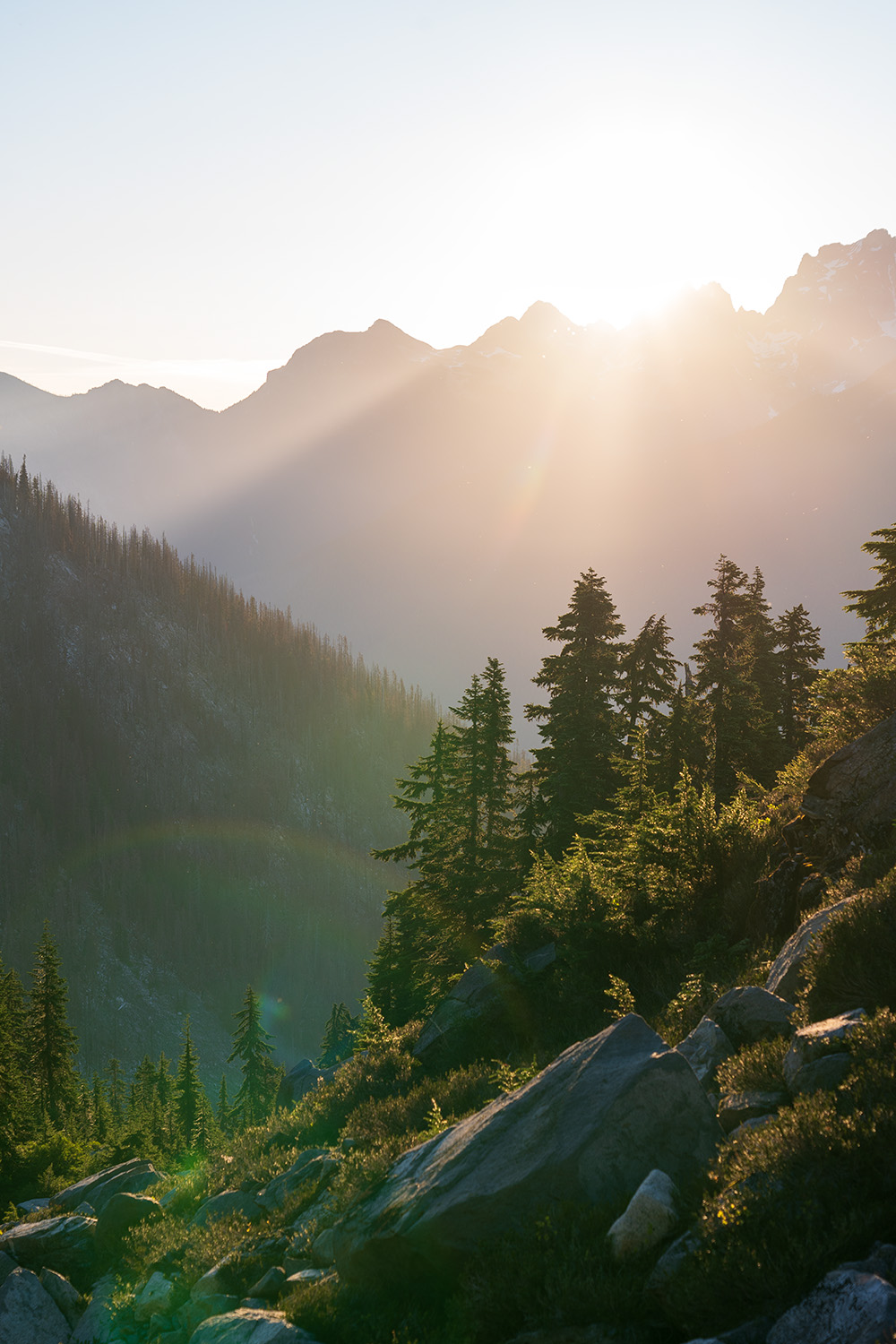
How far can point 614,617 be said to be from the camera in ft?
93.3

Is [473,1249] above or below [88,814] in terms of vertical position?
above

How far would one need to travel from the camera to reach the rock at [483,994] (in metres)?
13.7

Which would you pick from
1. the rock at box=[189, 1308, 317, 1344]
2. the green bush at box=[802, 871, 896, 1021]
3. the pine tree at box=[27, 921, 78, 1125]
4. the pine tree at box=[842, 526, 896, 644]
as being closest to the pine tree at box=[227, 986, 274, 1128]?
the pine tree at box=[27, 921, 78, 1125]

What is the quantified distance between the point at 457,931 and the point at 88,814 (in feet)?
423

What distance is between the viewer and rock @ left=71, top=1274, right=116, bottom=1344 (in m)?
10.4

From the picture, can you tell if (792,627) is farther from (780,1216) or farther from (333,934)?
(333,934)

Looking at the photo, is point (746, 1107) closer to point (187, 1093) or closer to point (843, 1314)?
point (843, 1314)

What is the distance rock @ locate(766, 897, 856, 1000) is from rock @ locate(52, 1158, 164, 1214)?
45.8ft

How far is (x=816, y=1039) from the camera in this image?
649cm

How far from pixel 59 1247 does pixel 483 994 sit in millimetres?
8142

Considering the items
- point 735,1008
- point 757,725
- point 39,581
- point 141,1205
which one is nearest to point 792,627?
point 757,725

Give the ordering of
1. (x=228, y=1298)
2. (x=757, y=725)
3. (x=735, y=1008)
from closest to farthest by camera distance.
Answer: (x=735, y=1008), (x=228, y=1298), (x=757, y=725)

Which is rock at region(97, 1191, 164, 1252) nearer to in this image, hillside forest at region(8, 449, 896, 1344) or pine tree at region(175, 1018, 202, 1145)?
hillside forest at region(8, 449, 896, 1344)

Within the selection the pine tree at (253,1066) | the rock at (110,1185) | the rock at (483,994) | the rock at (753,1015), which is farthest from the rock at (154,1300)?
the pine tree at (253,1066)
